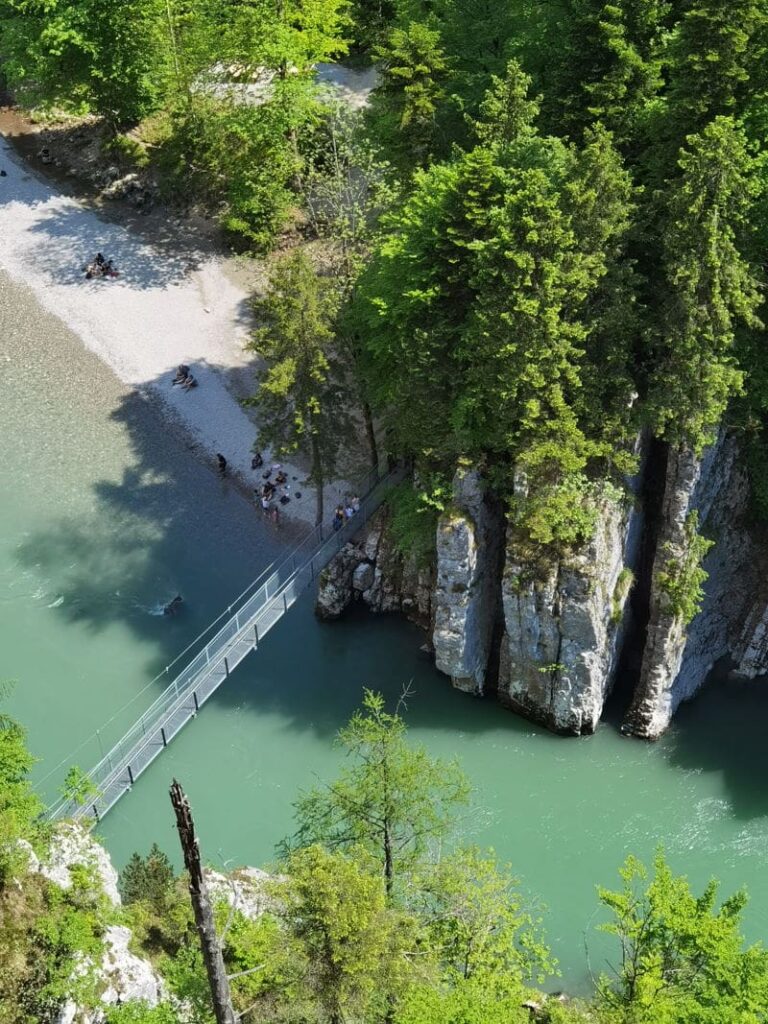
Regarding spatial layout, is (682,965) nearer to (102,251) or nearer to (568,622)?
(568,622)

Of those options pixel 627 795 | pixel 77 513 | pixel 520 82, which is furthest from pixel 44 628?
pixel 520 82

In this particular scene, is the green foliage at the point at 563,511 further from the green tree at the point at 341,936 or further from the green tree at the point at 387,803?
the green tree at the point at 341,936

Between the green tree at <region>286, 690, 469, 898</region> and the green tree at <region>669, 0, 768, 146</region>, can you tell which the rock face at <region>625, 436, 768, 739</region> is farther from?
the green tree at <region>286, 690, 469, 898</region>

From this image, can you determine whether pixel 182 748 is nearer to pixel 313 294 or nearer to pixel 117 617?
pixel 117 617

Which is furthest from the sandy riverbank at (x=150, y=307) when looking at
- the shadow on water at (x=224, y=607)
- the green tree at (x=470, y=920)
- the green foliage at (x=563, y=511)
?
the green tree at (x=470, y=920)

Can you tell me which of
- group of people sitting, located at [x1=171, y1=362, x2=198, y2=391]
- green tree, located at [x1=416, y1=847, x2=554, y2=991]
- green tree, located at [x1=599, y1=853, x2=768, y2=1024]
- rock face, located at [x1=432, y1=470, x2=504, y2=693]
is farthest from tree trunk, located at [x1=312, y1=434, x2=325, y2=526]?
green tree, located at [x1=599, y1=853, x2=768, y2=1024]
